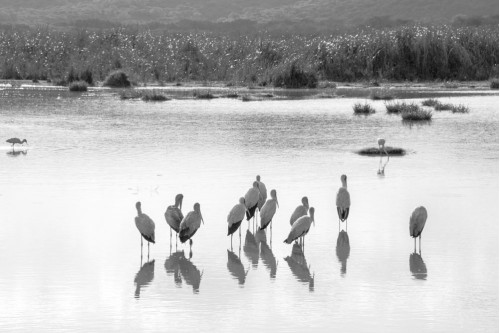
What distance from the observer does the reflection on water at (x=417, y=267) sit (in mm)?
9828

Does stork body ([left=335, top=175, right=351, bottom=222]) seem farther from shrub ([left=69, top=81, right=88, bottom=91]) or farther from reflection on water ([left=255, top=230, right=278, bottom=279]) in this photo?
shrub ([left=69, top=81, right=88, bottom=91])

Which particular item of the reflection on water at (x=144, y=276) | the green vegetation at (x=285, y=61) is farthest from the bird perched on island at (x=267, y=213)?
the green vegetation at (x=285, y=61)

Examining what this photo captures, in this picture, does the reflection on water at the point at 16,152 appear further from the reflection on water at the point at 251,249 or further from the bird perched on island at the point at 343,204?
the bird perched on island at the point at 343,204

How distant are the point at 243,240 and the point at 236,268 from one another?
1.43 meters

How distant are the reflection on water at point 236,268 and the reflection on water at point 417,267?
1436mm

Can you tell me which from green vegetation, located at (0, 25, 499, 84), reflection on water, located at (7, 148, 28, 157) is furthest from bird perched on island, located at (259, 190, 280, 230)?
green vegetation, located at (0, 25, 499, 84)

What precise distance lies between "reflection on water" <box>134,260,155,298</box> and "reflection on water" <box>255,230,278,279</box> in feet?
3.33

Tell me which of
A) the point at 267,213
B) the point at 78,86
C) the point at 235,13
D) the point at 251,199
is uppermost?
the point at 235,13

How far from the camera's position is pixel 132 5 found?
137m

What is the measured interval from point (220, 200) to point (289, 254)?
3.06 meters

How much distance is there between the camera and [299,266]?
10.2 meters

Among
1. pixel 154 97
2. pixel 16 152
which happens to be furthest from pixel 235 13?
pixel 16 152

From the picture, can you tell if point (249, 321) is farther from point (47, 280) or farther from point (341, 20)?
point (341, 20)

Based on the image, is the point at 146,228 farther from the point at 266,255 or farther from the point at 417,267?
the point at 417,267
